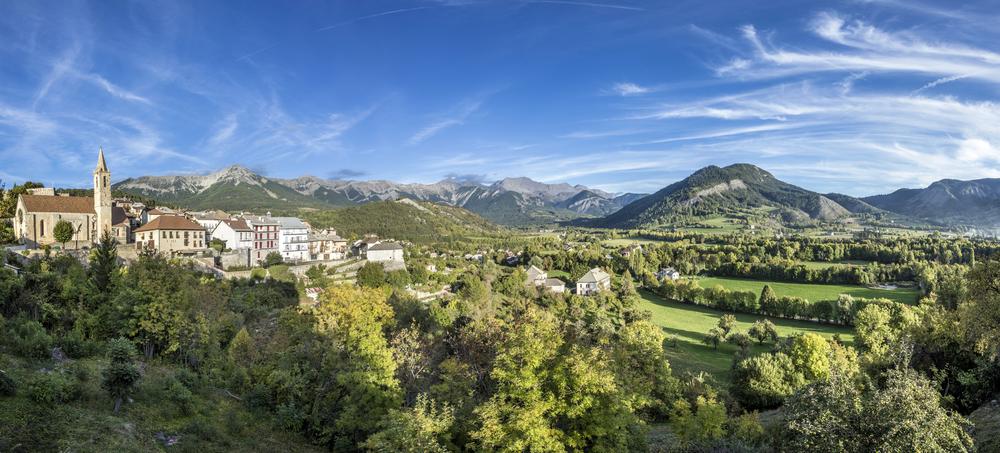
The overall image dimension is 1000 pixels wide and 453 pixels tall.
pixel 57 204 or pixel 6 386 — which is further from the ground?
pixel 57 204

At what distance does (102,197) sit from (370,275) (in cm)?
3206

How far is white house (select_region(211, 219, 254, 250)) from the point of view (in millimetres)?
66125

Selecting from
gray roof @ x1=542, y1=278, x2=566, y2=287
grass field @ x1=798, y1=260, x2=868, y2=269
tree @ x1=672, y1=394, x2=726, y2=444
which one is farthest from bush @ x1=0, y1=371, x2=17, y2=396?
grass field @ x1=798, y1=260, x2=868, y2=269

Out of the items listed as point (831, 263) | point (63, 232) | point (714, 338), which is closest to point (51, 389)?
point (63, 232)

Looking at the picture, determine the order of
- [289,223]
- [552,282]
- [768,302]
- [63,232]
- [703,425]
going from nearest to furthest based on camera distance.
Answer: [703,425]
[63,232]
[768,302]
[289,223]
[552,282]

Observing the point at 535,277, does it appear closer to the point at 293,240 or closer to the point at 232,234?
the point at 293,240

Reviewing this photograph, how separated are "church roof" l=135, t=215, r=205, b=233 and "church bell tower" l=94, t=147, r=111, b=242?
3.85 metres

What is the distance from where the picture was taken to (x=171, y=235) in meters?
57.3

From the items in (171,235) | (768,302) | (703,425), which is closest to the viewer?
(703,425)

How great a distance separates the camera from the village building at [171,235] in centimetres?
5594

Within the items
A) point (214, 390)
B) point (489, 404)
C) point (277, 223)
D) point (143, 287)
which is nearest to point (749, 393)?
point (489, 404)

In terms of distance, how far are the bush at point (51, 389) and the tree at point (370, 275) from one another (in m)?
48.1

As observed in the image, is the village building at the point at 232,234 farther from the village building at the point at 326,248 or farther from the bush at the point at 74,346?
the bush at the point at 74,346

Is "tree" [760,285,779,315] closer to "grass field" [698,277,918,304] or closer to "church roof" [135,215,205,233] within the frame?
"grass field" [698,277,918,304]
